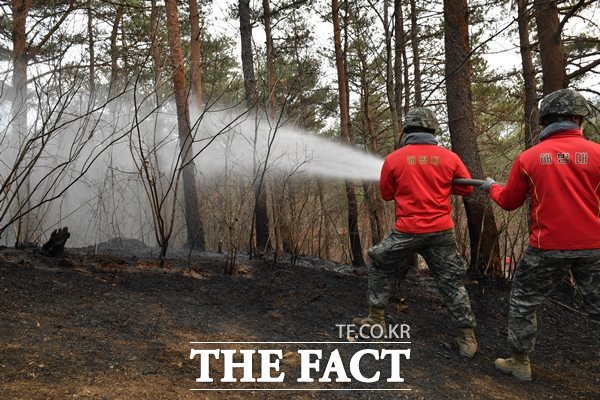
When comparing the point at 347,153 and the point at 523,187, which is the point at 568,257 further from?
the point at 347,153

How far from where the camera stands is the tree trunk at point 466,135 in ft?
17.4

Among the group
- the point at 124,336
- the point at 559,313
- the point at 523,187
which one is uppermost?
the point at 523,187

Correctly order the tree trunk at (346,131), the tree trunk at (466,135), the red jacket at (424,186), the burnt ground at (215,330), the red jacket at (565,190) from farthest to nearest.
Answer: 1. the tree trunk at (346,131)
2. the tree trunk at (466,135)
3. the red jacket at (424,186)
4. the red jacket at (565,190)
5. the burnt ground at (215,330)

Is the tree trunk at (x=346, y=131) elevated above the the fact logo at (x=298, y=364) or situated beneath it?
elevated above

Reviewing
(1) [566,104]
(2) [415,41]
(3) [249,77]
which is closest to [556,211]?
(1) [566,104]

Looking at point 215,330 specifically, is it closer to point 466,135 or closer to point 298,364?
point 298,364

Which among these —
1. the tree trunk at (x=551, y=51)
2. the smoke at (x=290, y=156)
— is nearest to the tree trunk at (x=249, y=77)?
the smoke at (x=290, y=156)

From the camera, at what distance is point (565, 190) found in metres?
2.98

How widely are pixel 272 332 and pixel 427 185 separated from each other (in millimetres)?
1811

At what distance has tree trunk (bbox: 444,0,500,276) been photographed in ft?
17.4

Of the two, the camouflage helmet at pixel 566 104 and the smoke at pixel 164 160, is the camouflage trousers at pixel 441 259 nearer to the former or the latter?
the camouflage helmet at pixel 566 104

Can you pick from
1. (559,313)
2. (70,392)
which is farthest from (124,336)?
(559,313)

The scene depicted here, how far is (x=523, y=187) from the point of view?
3.13 m

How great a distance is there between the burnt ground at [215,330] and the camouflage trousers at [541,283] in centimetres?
38
